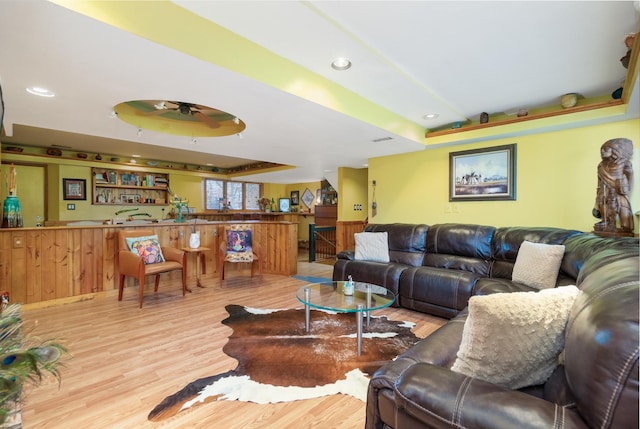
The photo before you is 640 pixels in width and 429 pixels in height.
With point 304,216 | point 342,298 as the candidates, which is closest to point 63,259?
point 342,298

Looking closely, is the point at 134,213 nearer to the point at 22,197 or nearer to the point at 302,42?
the point at 22,197

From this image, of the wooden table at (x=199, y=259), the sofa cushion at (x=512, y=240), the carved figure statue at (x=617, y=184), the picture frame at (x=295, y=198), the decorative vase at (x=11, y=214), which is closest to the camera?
the carved figure statue at (x=617, y=184)

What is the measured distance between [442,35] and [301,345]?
2.62 meters

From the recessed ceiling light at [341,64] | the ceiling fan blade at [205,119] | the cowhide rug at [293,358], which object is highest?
the ceiling fan blade at [205,119]

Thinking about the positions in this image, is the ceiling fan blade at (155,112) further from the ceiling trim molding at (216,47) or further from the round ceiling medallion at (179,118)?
the ceiling trim molding at (216,47)

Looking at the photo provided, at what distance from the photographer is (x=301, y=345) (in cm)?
236

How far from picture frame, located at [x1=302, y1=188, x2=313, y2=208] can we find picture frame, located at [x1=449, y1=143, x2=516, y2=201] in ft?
19.5

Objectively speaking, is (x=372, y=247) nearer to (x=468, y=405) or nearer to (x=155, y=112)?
(x=468, y=405)

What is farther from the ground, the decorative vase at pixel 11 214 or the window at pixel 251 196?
the window at pixel 251 196

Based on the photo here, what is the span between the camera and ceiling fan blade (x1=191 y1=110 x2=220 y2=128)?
3.57 meters

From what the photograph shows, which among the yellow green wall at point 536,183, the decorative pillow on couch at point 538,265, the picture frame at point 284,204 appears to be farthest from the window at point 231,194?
the decorative pillow on couch at point 538,265

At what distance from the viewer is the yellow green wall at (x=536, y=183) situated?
306 centimetres

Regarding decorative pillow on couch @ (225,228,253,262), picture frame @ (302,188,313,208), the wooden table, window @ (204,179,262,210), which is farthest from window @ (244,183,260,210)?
decorative pillow on couch @ (225,228,253,262)

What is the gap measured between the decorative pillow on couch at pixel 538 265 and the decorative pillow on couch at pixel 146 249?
13.6 ft
